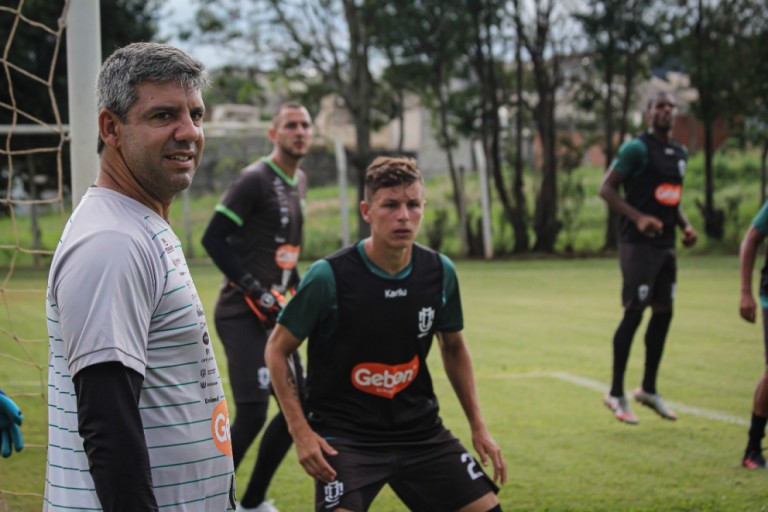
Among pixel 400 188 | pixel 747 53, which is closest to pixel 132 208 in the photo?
pixel 400 188

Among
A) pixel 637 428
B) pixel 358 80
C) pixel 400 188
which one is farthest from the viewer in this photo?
pixel 358 80

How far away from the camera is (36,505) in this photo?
5.23 m

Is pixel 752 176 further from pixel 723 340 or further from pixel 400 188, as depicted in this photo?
pixel 400 188

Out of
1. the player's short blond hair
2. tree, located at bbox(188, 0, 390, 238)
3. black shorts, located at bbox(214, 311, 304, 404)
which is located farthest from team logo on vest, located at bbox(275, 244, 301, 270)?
tree, located at bbox(188, 0, 390, 238)

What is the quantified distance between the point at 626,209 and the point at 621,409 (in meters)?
1.45

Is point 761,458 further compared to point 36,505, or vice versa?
point 761,458

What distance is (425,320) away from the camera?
3902 millimetres

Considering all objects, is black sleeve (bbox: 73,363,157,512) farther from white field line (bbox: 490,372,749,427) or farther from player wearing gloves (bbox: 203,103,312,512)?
white field line (bbox: 490,372,749,427)

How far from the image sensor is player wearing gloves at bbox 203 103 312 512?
507 cm

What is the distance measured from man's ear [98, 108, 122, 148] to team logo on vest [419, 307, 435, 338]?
199cm

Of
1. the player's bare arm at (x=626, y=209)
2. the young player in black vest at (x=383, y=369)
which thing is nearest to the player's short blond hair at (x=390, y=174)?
the young player in black vest at (x=383, y=369)

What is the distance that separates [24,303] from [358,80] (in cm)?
1284

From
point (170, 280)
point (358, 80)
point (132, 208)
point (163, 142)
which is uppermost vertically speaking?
point (358, 80)

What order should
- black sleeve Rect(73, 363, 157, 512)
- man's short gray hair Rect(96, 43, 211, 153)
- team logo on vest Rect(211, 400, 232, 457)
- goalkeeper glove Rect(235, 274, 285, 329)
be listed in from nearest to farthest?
black sleeve Rect(73, 363, 157, 512), man's short gray hair Rect(96, 43, 211, 153), team logo on vest Rect(211, 400, 232, 457), goalkeeper glove Rect(235, 274, 285, 329)
